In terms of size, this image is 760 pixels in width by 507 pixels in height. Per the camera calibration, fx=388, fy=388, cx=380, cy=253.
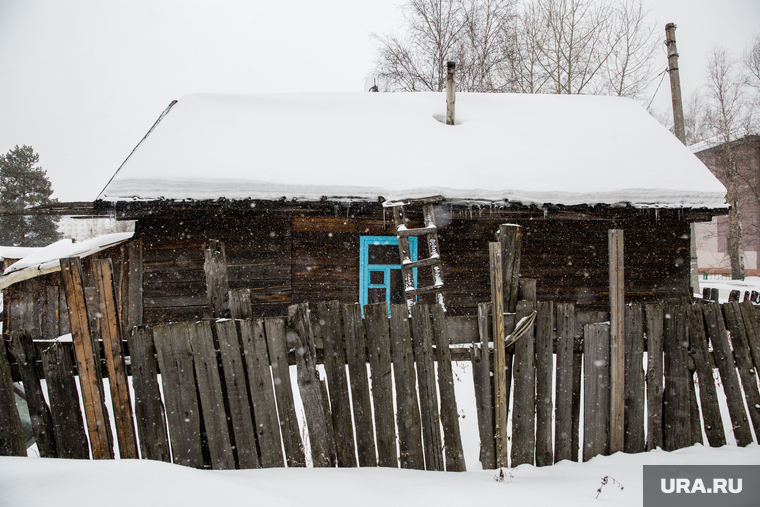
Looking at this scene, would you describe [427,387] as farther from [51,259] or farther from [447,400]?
[51,259]

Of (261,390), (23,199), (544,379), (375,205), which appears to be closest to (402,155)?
(375,205)

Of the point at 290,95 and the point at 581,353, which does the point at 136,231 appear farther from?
the point at 581,353

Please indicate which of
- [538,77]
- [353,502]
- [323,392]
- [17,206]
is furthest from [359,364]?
[17,206]

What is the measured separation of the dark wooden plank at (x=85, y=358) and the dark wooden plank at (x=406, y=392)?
187 centimetres

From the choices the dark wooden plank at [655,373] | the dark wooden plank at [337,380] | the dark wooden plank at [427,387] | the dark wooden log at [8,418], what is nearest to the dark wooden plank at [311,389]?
the dark wooden plank at [337,380]

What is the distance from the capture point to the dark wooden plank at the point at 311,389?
8.07 feet

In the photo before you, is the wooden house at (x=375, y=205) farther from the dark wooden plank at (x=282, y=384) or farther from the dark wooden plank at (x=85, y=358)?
the dark wooden plank at (x=282, y=384)

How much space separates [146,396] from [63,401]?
21.0 inches

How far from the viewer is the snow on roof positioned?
6113mm

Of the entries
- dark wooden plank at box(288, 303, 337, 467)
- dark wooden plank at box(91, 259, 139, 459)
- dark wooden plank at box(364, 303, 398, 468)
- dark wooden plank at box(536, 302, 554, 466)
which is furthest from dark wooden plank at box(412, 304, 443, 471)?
dark wooden plank at box(91, 259, 139, 459)

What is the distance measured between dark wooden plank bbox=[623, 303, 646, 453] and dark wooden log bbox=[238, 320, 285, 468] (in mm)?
2447

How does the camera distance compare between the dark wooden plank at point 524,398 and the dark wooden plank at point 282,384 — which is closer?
the dark wooden plank at point 282,384

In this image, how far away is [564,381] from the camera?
2.71m

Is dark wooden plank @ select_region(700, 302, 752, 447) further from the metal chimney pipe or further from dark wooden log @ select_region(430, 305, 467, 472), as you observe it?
the metal chimney pipe
